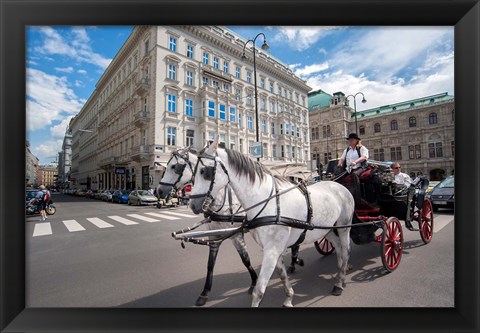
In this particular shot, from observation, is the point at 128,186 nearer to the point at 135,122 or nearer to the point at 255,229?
the point at 135,122

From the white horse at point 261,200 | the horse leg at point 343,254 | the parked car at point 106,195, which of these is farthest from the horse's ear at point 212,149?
the parked car at point 106,195

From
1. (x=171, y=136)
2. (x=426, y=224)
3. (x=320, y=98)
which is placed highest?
(x=171, y=136)

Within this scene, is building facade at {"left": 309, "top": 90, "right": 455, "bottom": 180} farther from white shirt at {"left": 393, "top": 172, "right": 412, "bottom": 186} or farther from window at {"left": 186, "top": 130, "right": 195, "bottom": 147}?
window at {"left": 186, "top": 130, "right": 195, "bottom": 147}

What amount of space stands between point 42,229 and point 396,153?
11.3m

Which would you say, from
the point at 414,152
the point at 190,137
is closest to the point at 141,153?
the point at 190,137

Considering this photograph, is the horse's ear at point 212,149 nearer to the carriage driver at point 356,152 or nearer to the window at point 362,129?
the carriage driver at point 356,152

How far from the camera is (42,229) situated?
7074 mm

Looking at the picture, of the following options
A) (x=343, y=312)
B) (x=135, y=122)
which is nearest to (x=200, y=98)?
(x=135, y=122)

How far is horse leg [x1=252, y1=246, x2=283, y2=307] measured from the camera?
196 cm

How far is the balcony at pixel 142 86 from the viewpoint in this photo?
1177 centimetres

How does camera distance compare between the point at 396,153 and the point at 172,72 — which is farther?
the point at 172,72

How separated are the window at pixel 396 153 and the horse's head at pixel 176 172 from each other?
6055mm
